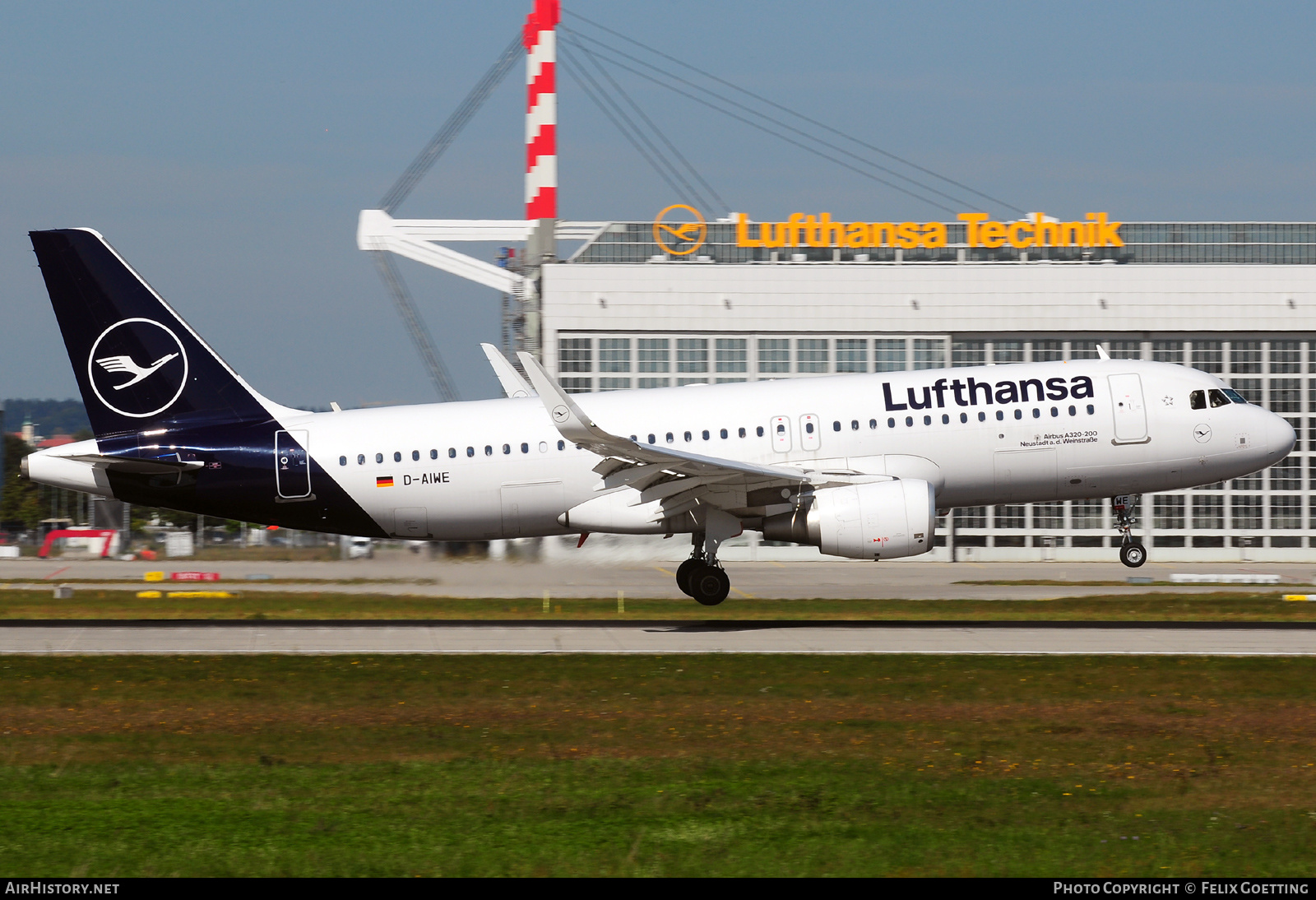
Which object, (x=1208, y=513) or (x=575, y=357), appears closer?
(x=575, y=357)

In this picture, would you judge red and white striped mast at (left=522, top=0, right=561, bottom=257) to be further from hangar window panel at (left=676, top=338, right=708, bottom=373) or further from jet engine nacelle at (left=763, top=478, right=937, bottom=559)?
jet engine nacelle at (left=763, top=478, right=937, bottom=559)

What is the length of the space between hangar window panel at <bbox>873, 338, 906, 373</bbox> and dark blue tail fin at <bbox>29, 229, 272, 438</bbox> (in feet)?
129

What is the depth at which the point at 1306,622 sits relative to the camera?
1138 inches

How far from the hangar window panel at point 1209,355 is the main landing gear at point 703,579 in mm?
42198

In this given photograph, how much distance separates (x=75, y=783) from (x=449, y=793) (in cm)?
394

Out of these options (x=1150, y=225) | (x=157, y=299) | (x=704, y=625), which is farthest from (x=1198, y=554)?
(x=157, y=299)

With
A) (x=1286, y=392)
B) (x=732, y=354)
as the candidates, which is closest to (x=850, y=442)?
(x=732, y=354)

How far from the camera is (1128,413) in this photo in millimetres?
29359

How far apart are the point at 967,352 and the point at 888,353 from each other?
3.73 meters

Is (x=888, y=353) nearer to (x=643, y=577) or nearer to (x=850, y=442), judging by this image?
(x=643, y=577)

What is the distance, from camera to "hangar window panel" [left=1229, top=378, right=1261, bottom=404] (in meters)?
64.1

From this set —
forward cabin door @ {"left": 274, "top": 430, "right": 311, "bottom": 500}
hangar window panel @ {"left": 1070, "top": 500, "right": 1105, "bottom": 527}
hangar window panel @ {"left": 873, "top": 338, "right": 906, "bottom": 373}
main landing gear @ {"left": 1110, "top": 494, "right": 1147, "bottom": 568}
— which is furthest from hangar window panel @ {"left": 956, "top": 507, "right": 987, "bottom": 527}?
forward cabin door @ {"left": 274, "top": 430, "right": 311, "bottom": 500}

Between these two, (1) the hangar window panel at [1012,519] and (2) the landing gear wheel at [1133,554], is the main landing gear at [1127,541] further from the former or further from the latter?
(1) the hangar window panel at [1012,519]

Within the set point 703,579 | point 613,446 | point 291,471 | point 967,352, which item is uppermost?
point 967,352
